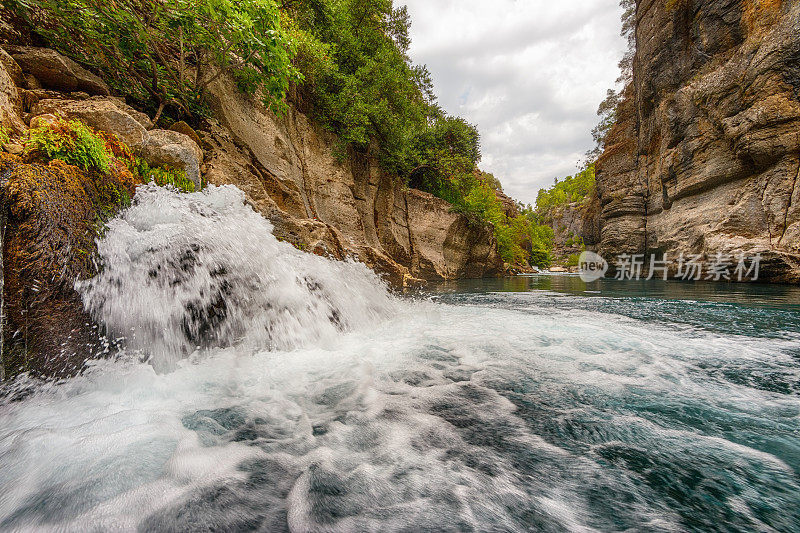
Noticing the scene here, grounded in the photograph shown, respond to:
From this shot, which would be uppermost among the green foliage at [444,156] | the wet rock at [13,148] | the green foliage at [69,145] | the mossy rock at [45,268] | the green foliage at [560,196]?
the green foliage at [560,196]

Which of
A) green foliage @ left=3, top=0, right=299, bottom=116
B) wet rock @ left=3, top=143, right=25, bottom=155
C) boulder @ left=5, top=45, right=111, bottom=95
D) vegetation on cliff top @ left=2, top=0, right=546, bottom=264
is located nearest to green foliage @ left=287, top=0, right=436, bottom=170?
vegetation on cliff top @ left=2, top=0, right=546, bottom=264

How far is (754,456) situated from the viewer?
1414 millimetres

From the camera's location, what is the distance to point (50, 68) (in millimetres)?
3834

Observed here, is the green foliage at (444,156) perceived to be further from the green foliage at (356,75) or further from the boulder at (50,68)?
the boulder at (50,68)

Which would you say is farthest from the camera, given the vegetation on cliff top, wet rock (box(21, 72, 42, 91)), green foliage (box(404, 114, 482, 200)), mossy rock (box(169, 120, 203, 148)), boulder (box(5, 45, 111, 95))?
green foliage (box(404, 114, 482, 200))

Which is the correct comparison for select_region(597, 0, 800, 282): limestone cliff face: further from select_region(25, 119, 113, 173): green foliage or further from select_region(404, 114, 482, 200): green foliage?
select_region(25, 119, 113, 173): green foliage

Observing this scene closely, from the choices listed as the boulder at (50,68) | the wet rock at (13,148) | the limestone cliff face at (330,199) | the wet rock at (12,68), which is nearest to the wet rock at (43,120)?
the wet rock at (13,148)

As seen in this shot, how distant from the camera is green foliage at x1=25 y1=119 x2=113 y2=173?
2.64 meters

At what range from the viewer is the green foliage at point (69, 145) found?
264 centimetres

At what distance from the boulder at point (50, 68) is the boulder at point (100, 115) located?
614 millimetres

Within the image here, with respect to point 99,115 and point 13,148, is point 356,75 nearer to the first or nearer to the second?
point 99,115

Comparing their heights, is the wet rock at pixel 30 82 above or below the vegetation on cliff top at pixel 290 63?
below

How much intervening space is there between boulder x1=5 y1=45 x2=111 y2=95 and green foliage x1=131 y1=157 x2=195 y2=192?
1.63 meters

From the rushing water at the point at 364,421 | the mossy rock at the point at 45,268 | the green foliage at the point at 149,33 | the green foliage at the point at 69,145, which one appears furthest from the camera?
the green foliage at the point at 149,33
